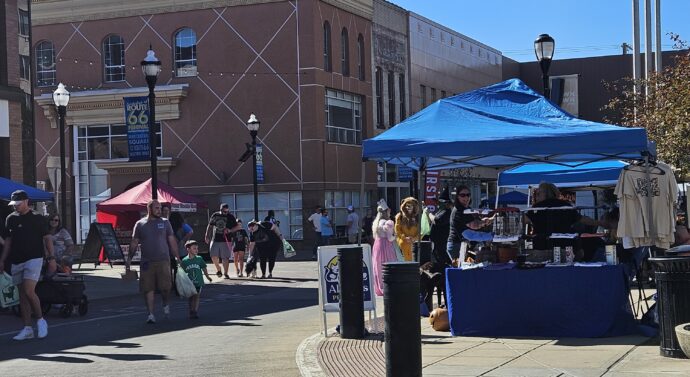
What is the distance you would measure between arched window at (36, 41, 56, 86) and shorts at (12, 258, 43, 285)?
33.7 meters

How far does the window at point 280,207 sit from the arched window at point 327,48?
545 cm

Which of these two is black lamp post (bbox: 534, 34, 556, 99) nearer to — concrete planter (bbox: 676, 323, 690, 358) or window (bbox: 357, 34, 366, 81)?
concrete planter (bbox: 676, 323, 690, 358)

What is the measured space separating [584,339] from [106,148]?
3590 cm

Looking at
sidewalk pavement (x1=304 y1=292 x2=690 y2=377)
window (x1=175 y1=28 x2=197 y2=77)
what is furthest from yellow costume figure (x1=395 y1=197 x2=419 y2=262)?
window (x1=175 y1=28 x2=197 y2=77)

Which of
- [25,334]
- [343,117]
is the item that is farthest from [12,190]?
[343,117]

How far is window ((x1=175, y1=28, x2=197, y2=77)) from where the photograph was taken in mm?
44219

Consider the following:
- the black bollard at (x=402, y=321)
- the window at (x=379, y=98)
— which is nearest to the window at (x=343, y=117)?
the window at (x=379, y=98)

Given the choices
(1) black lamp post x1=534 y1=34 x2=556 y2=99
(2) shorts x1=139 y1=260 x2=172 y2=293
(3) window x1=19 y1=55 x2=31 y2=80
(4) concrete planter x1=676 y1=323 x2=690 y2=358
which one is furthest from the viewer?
(3) window x1=19 y1=55 x2=31 y2=80

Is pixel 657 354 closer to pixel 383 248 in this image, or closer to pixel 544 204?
pixel 544 204

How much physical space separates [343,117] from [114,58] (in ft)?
33.2

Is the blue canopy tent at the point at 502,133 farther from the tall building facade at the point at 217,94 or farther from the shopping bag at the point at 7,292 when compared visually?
the tall building facade at the point at 217,94

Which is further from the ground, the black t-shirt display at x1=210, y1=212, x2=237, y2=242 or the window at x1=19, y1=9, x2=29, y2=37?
the window at x1=19, y1=9, x2=29, y2=37

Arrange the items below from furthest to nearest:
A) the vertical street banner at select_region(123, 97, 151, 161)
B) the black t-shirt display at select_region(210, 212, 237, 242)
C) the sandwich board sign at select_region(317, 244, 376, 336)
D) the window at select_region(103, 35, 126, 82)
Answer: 1. the window at select_region(103, 35, 126, 82)
2. the vertical street banner at select_region(123, 97, 151, 161)
3. the black t-shirt display at select_region(210, 212, 237, 242)
4. the sandwich board sign at select_region(317, 244, 376, 336)

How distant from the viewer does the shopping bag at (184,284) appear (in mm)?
15953
